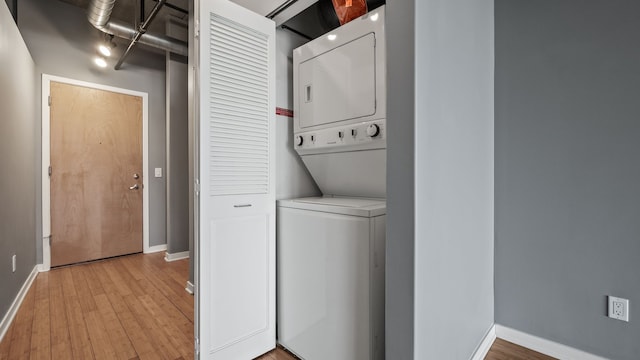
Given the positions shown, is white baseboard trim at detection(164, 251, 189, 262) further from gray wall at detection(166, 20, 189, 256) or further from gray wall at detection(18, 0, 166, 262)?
gray wall at detection(18, 0, 166, 262)

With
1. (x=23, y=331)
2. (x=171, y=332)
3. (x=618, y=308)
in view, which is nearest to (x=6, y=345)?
(x=23, y=331)

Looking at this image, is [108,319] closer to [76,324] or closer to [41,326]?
[76,324]

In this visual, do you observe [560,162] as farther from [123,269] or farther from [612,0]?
[123,269]

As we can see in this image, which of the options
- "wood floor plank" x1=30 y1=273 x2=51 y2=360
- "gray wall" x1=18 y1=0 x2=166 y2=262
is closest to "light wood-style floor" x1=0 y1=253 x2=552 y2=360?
"wood floor plank" x1=30 y1=273 x2=51 y2=360

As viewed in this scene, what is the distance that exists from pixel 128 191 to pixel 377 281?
140 inches

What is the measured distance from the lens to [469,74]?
143 centimetres

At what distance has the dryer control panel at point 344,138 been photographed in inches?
58.2

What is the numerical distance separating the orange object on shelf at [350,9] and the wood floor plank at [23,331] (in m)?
2.67

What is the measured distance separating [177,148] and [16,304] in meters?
1.99

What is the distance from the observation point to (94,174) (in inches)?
133

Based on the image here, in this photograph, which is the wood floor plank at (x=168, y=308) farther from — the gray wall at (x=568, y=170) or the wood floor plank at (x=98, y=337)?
the gray wall at (x=568, y=170)

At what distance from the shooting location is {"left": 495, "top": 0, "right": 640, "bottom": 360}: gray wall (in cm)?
138

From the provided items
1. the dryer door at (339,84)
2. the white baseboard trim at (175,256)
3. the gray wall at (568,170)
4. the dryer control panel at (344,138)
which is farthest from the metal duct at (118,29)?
the gray wall at (568,170)

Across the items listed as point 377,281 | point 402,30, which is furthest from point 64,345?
point 402,30
